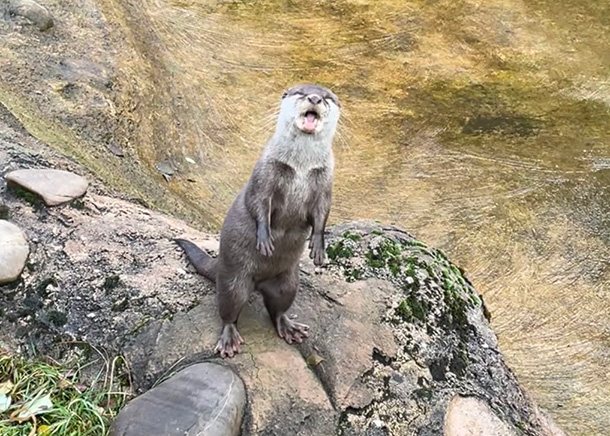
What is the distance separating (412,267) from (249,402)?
1.07 metres

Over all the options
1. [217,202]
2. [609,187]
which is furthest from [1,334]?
[609,187]

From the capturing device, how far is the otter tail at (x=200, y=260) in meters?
3.27

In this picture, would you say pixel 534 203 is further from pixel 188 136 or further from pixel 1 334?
pixel 1 334

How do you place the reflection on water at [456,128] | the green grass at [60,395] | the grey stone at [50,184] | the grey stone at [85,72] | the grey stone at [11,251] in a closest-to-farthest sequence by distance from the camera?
the green grass at [60,395], the grey stone at [11,251], the grey stone at [50,184], the reflection on water at [456,128], the grey stone at [85,72]

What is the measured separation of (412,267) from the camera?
11.7 ft

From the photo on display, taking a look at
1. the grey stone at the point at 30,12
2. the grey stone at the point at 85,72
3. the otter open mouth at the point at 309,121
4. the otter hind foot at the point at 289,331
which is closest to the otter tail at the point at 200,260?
the otter hind foot at the point at 289,331

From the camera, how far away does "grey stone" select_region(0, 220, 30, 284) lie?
10.5ft

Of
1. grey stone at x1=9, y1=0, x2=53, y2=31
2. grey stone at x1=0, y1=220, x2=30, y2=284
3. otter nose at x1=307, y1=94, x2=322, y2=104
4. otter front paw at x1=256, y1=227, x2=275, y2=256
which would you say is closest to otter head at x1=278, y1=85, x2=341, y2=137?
otter nose at x1=307, y1=94, x2=322, y2=104

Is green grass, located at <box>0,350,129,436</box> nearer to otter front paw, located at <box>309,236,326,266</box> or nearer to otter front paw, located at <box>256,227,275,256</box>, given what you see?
otter front paw, located at <box>256,227,275,256</box>

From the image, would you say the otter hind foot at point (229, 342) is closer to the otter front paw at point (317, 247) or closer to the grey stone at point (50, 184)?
the otter front paw at point (317, 247)

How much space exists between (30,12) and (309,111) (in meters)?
4.16

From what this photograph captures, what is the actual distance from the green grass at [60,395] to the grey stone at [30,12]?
12.7 feet

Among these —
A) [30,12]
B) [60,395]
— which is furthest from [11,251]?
[30,12]

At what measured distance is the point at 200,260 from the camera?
3330 mm
